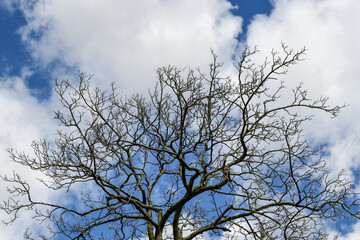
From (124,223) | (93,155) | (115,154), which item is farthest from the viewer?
(124,223)

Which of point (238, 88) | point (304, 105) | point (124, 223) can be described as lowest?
point (124, 223)

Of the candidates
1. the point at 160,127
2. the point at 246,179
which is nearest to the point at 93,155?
the point at 160,127

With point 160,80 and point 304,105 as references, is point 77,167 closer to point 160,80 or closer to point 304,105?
point 160,80

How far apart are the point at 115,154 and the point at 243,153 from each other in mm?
2880

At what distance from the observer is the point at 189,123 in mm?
9016

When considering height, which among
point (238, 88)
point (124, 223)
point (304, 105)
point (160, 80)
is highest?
point (160, 80)

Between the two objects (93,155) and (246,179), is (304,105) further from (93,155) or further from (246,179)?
(93,155)

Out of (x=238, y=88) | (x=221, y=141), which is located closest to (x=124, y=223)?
(x=221, y=141)

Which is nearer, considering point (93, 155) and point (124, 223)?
point (93, 155)

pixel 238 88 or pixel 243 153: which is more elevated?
pixel 238 88

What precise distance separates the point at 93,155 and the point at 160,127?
212 centimetres

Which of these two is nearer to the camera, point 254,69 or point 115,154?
point 254,69

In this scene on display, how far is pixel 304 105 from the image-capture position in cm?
805

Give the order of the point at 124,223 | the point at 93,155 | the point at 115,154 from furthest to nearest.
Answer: the point at 124,223 → the point at 115,154 → the point at 93,155
